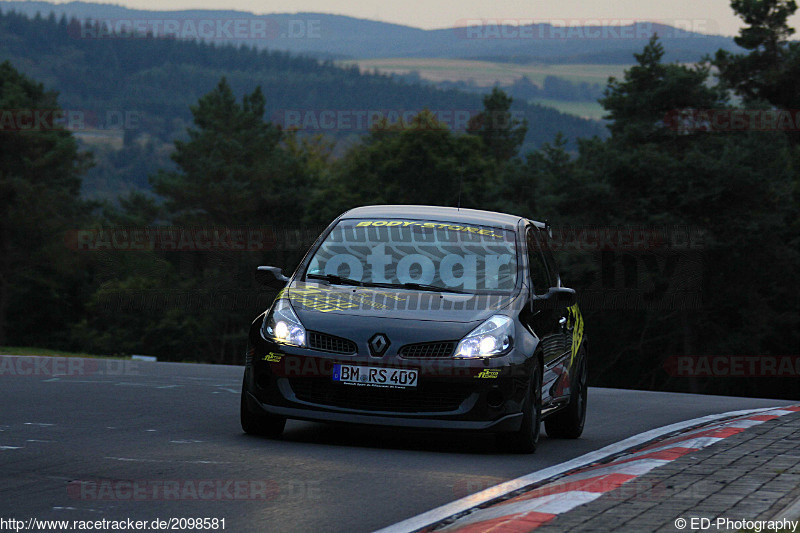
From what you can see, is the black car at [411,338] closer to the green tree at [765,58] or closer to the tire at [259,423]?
the tire at [259,423]

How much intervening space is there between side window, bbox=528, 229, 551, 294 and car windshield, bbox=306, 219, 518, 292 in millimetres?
229

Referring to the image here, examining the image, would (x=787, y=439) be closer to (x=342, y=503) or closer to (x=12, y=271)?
(x=342, y=503)

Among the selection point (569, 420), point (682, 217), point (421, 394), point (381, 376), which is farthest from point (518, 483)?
point (682, 217)

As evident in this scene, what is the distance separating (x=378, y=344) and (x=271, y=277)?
1423 mm

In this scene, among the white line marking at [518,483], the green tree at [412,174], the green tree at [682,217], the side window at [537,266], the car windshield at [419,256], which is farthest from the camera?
the green tree at [412,174]

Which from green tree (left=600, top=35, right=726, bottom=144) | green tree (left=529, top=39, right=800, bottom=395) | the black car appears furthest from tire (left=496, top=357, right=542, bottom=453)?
green tree (left=600, top=35, right=726, bottom=144)

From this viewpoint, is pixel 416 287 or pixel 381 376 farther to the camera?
pixel 416 287

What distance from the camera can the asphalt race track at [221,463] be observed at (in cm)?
639

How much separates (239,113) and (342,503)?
9516 cm

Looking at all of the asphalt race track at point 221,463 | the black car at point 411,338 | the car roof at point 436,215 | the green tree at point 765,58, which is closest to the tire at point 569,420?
the asphalt race track at point 221,463

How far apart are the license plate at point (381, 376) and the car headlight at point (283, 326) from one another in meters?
0.44

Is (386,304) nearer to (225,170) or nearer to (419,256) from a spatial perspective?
(419,256)

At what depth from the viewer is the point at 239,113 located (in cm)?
10012

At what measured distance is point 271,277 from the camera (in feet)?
32.7
